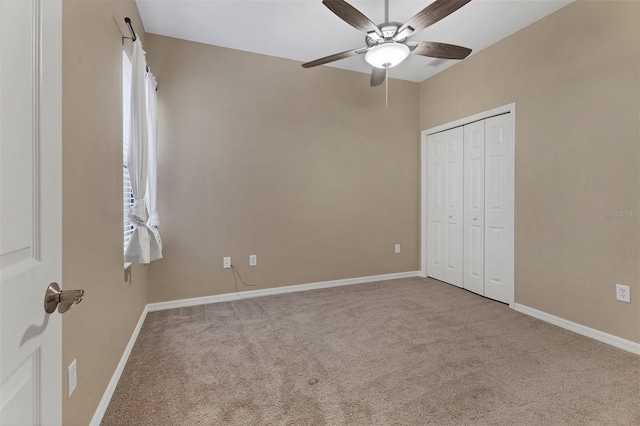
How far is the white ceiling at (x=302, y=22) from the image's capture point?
8.63ft

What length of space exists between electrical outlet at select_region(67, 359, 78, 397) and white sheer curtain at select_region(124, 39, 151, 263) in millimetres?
1051

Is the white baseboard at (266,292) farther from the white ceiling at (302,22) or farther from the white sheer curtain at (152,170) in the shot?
the white ceiling at (302,22)

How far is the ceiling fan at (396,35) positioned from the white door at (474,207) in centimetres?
143

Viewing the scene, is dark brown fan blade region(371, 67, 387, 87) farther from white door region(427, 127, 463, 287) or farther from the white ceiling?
white door region(427, 127, 463, 287)

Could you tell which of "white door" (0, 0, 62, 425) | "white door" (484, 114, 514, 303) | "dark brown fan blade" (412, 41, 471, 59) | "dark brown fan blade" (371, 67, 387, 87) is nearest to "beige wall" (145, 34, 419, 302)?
"dark brown fan blade" (371, 67, 387, 87)

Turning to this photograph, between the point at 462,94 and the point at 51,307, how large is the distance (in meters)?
4.17

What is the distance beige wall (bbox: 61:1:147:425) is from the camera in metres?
1.27

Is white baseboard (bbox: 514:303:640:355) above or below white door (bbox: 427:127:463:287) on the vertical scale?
below

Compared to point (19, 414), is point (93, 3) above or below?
above

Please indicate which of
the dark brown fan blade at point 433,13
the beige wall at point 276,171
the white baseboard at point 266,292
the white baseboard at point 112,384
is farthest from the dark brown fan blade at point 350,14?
the white baseboard at point 266,292

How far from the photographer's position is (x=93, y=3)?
1.57 meters

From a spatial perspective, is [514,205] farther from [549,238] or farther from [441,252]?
[441,252]

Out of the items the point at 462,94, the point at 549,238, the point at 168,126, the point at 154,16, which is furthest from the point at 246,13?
the point at 549,238

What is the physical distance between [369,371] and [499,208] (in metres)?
2.38
